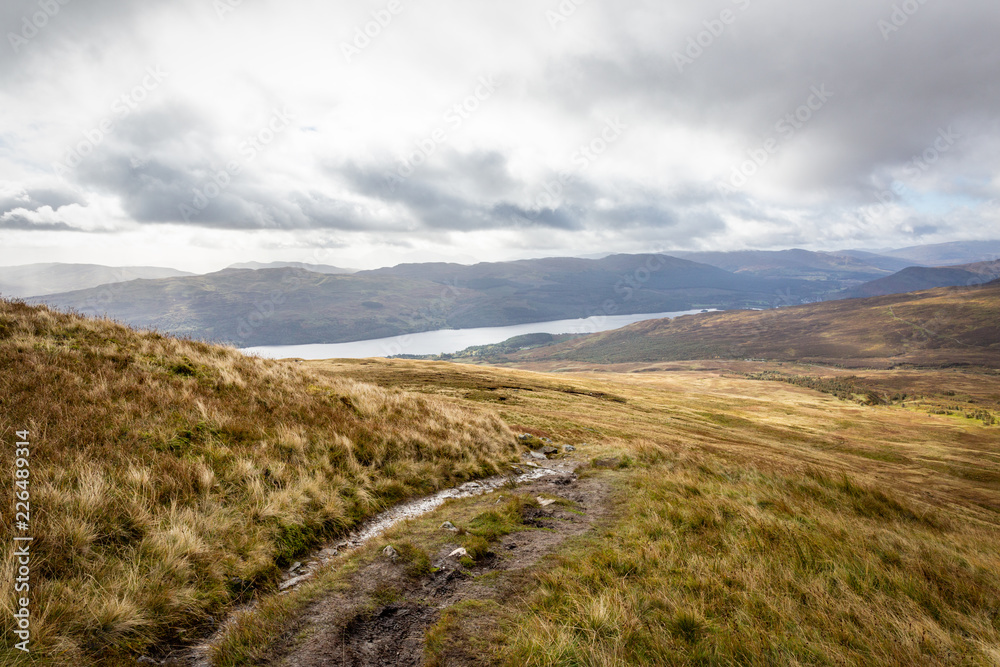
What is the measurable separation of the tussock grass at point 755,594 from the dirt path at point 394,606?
33.5 inches

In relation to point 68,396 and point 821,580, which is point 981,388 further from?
point 68,396

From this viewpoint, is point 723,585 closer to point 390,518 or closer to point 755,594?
point 755,594

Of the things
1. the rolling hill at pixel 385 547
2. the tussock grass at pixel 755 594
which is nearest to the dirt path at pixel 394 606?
the rolling hill at pixel 385 547

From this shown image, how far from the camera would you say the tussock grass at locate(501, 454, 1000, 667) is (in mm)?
4523

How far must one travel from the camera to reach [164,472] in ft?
24.0

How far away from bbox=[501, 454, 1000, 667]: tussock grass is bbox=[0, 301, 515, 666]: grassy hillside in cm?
442

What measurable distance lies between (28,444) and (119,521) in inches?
96.4

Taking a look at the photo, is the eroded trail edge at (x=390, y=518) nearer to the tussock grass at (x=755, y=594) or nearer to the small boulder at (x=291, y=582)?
the small boulder at (x=291, y=582)

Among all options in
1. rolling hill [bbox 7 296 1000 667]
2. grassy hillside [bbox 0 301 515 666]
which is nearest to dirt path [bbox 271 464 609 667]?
rolling hill [bbox 7 296 1000 667]

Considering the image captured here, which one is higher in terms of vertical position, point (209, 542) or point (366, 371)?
point (209, 542)

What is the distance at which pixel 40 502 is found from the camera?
18.5 ft

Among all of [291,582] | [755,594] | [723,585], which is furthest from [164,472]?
[755,594]

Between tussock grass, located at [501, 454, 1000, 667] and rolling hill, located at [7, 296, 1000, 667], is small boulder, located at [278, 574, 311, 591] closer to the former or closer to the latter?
rolling hill, located at [7, 296, 1000, 667]

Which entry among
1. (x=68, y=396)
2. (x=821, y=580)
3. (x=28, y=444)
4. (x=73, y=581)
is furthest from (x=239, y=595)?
(x=821, y=580)
